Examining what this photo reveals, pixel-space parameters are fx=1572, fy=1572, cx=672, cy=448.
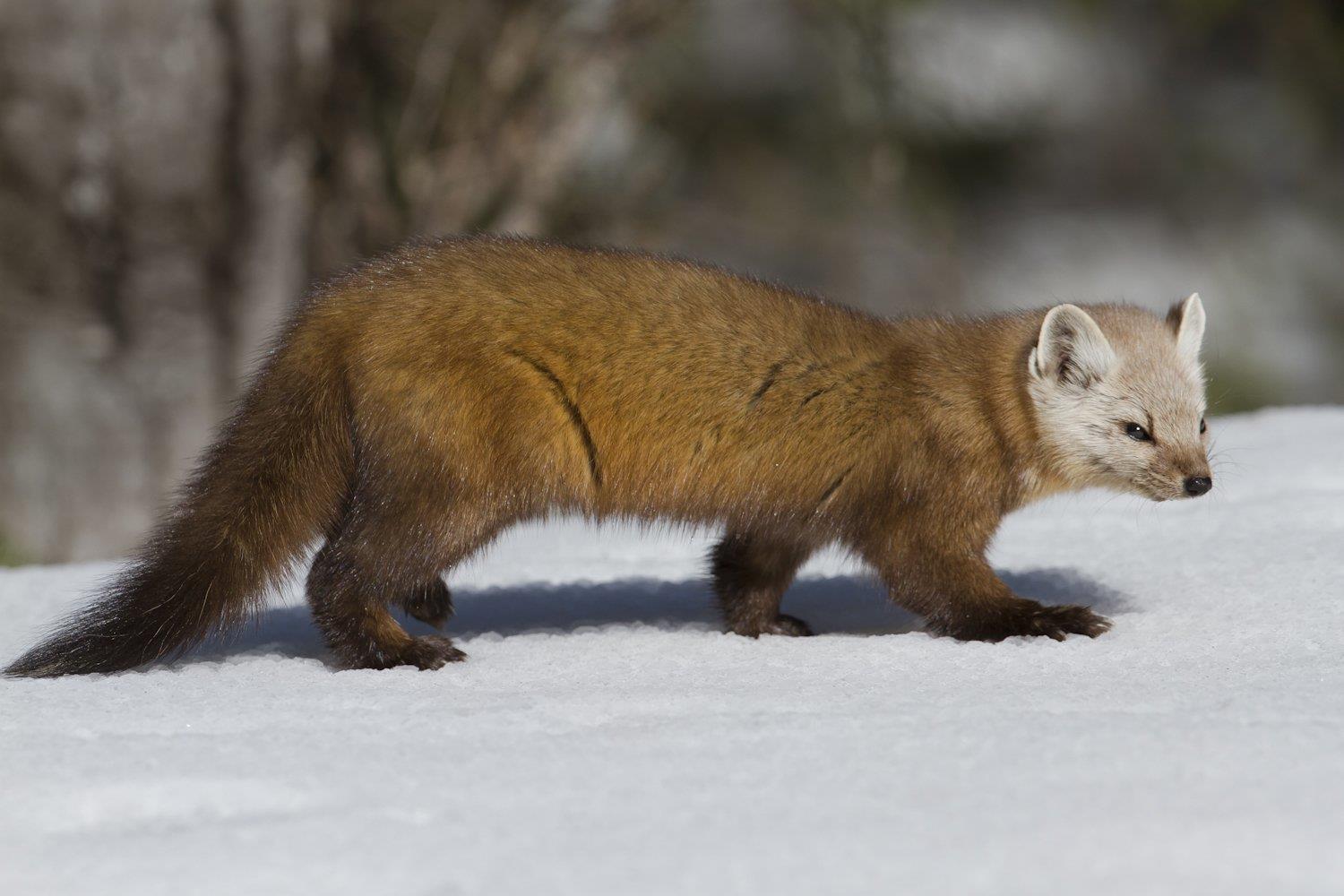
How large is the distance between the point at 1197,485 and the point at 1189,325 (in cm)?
59

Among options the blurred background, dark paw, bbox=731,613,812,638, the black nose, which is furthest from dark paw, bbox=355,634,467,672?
the blurred background

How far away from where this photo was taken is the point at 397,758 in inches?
121

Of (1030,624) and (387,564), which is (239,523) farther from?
(1030,624)

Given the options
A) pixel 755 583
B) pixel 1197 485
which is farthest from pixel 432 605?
pixel 1197 485

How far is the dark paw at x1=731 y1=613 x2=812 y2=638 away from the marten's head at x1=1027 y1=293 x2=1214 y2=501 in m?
0.93

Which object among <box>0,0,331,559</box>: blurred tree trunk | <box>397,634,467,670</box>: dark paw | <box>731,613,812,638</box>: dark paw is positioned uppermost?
<box>0,0,331,559</box>: blurred tree trunk

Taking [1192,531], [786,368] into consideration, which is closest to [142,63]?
[786,368]

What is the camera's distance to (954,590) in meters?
4.54

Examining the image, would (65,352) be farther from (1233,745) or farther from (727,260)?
(1233,745)

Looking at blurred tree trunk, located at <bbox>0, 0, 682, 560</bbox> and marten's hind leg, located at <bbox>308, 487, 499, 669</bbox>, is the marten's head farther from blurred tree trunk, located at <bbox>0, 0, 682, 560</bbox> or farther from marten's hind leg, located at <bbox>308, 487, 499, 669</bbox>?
blurred tree trunk, located at <bbox>0, 0, 682, 560</bbox>

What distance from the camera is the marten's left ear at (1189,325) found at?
15.9 feet

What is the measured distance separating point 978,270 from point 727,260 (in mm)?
2623

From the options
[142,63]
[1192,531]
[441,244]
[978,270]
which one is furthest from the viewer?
[978,270]

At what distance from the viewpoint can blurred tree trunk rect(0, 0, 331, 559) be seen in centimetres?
923
